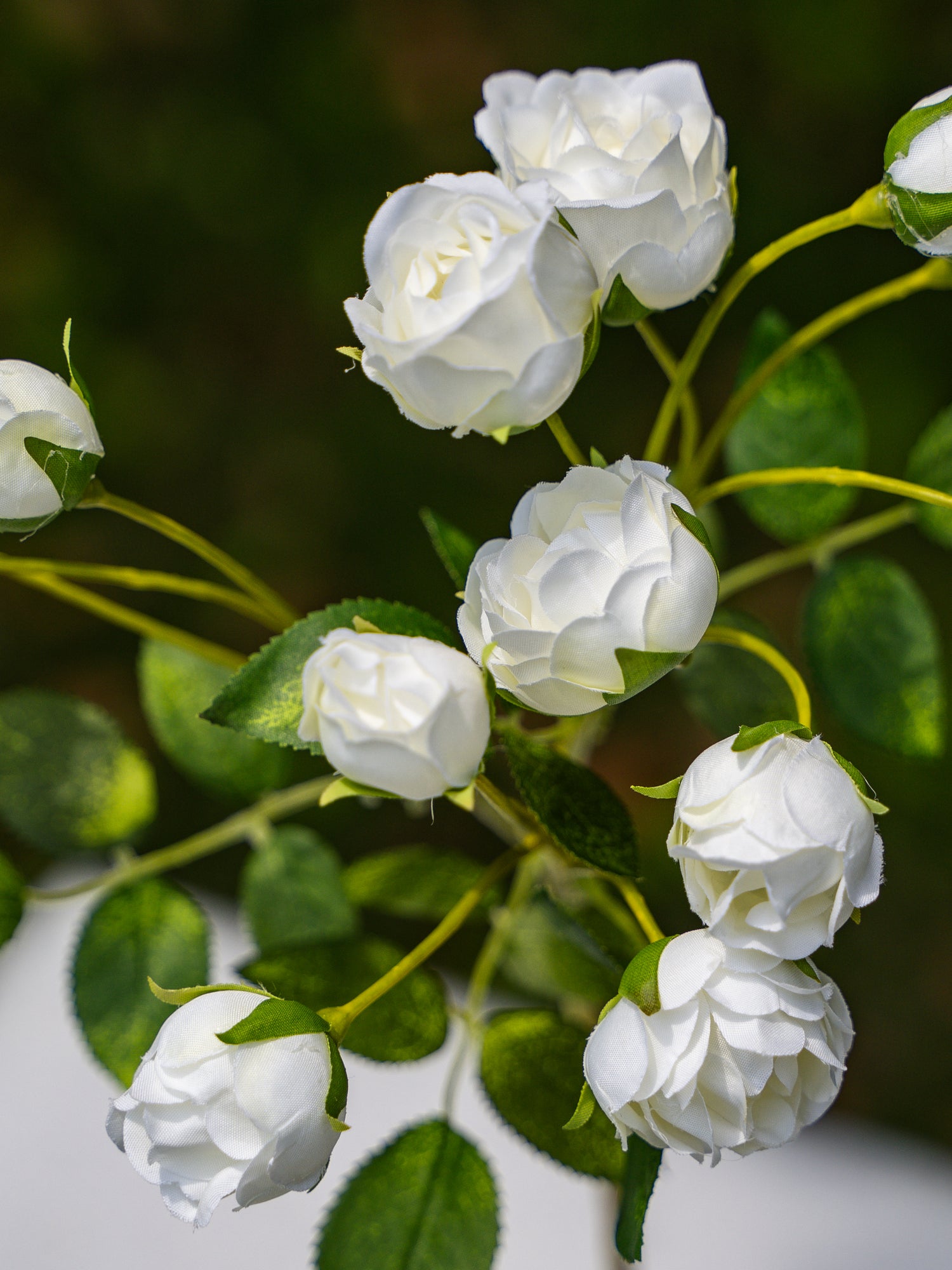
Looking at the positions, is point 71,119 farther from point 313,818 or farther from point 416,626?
point 416,626

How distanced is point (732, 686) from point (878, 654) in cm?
6

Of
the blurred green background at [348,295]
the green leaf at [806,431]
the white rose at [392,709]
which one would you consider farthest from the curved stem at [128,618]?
the blurred green background at [348,295]

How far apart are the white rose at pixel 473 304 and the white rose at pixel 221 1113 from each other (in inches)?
5.8

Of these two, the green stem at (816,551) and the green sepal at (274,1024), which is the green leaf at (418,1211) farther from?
the green stem at (816,551)

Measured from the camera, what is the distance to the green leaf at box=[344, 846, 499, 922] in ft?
1.46

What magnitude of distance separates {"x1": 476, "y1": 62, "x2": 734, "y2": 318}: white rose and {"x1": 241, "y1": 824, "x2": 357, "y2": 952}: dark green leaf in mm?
253

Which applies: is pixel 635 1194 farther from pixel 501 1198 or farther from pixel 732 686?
pixel 501 1198

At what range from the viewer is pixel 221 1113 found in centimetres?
24

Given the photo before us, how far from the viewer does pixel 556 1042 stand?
1.20 feet

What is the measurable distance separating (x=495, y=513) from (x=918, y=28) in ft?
1.70

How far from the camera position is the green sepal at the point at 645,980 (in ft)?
0.81

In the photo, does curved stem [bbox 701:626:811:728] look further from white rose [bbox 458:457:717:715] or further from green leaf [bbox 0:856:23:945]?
green leaf [bbox 0:856:23:945]

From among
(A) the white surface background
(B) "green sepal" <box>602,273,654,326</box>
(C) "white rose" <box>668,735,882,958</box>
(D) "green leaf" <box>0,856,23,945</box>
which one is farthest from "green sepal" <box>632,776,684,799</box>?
(A) the white surface background

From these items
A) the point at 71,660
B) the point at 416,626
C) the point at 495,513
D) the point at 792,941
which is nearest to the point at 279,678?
the point at 416,626
